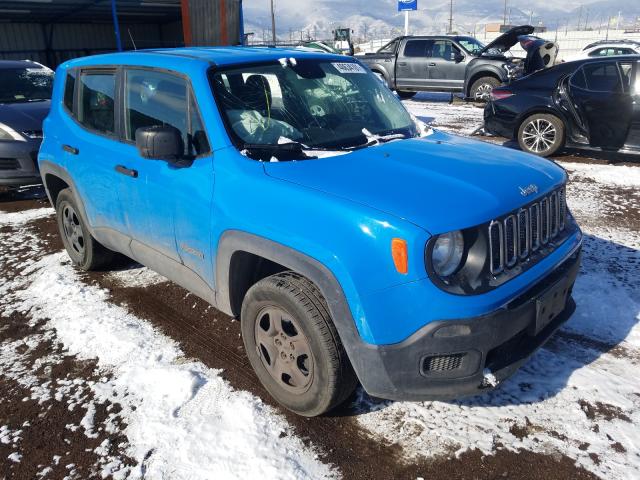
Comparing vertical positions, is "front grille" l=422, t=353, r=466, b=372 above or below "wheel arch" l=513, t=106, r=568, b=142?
below

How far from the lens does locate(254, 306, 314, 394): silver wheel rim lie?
106 inches

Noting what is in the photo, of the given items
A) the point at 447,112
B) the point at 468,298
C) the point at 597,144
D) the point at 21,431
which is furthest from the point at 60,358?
the point at 447,112

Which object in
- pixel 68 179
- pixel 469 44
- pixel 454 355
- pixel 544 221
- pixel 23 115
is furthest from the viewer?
pixel 469 44

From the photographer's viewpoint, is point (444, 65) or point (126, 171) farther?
point (444, 65)

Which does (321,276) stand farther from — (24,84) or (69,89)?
(24,84)

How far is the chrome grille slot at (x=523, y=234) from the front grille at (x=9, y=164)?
6503 millimetres

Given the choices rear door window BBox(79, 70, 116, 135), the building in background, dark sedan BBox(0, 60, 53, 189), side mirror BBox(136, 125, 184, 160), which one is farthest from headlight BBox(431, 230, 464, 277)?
the building in background

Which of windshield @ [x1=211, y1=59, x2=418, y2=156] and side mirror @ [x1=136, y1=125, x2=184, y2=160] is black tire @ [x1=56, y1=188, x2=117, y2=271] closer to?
side mirror @ [x1=136, y1=125, x2=184, y2=160]

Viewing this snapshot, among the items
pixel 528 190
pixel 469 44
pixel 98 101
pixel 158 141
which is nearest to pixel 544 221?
pixel 528 190

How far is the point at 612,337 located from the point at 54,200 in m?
4.83

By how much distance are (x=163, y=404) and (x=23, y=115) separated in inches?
230

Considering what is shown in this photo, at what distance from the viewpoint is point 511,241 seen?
254 cm

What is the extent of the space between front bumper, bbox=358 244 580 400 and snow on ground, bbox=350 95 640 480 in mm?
433

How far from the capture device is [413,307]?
7.35 feet
